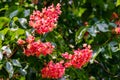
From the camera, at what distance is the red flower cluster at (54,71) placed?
1908 mm

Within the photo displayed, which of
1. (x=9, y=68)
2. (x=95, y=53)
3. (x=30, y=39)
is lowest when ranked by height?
(x=95, y=53)

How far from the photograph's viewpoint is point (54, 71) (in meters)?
1.91

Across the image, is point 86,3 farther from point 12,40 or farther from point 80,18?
point 12,40

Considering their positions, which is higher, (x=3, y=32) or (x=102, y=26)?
(x=3, y=32)

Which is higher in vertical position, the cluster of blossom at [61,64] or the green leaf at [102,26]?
the green leaf at [102,26]

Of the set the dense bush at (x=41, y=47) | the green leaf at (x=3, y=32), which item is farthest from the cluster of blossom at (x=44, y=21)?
the green leaf at (x=3, y=32)

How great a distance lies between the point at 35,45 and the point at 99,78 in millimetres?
1036

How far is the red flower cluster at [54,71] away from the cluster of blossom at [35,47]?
0.08 metres

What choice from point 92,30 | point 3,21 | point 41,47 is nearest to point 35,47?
point 41,47

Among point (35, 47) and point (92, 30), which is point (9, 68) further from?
point (92, 30)

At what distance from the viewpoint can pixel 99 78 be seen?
278 centimetres

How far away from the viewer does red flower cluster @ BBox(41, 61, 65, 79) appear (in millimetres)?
1908

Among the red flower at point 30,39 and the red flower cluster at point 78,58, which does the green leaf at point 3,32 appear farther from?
the red flower cluster at point 78,58

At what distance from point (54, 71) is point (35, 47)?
16cm
